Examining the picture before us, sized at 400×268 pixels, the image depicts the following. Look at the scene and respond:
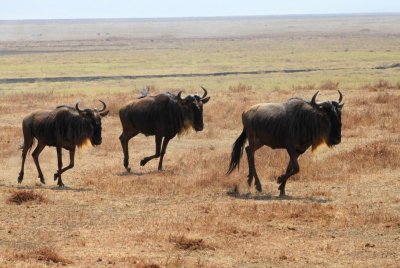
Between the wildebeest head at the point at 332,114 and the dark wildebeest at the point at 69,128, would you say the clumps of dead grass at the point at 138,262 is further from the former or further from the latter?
the dark wildebeest at the point at 69,128

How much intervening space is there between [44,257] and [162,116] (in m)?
8.63

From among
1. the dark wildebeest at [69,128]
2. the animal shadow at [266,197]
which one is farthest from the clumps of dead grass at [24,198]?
the animal shadow at [266,197]

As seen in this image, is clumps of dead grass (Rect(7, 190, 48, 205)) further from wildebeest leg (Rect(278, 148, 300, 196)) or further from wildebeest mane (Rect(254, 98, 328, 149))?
wildebeest mane (Rect(254, 98, 328, 149))

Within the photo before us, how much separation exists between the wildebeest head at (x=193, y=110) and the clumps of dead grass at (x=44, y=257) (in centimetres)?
801

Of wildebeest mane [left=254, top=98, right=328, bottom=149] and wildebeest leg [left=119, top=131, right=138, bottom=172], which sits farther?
wildebeest leg [left=119, top=131, right=138, bottom=172]

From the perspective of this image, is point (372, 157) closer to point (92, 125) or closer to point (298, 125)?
point (298, 125)

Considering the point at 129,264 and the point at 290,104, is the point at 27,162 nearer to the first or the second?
the point at 290,104

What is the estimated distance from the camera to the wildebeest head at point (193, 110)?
17330 millimetres

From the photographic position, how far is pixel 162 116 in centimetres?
1791

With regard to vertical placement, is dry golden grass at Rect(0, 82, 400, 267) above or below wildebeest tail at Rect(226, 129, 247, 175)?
below

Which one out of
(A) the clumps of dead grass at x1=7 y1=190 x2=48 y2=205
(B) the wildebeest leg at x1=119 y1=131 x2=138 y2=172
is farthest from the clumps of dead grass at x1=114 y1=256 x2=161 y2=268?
(B) the wildebeest leg at x1=119 y1=131 x2=138 y2=172

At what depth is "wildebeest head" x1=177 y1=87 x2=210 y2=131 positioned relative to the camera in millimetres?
17330

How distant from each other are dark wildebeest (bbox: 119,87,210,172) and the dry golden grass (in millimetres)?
653

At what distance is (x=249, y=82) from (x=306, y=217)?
33.5m
